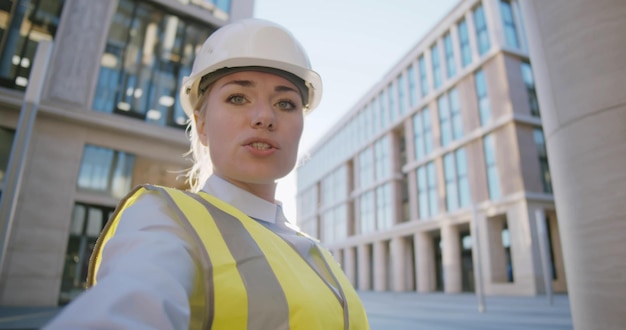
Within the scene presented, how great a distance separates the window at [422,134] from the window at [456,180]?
2.76 meters

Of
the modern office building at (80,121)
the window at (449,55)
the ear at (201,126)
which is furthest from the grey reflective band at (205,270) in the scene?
the window at (449,55)

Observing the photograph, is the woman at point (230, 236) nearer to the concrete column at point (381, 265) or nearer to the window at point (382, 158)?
the window at point (382, 158)

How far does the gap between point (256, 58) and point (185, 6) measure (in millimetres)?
14696

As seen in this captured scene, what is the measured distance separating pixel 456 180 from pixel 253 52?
3071 cm

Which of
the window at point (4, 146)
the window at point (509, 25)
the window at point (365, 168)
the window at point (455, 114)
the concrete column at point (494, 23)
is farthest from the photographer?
the window at point (365, 168)

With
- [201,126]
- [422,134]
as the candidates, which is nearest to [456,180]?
[422,134]

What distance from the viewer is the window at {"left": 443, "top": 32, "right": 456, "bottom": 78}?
31.3 metres

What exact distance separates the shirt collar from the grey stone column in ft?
40.5

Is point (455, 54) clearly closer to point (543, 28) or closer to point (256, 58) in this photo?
point (543, 28)

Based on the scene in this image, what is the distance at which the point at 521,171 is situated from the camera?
24.6 metres

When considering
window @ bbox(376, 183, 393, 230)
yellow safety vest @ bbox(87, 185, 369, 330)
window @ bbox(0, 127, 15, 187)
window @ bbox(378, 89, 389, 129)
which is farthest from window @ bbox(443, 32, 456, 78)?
yellow safety vest @ bbox(87, 185, 369, 330)

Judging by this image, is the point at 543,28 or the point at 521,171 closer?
the point at 543,28

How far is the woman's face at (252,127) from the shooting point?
130 cm

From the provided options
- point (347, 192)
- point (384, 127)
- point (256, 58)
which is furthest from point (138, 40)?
point (347, 192)
